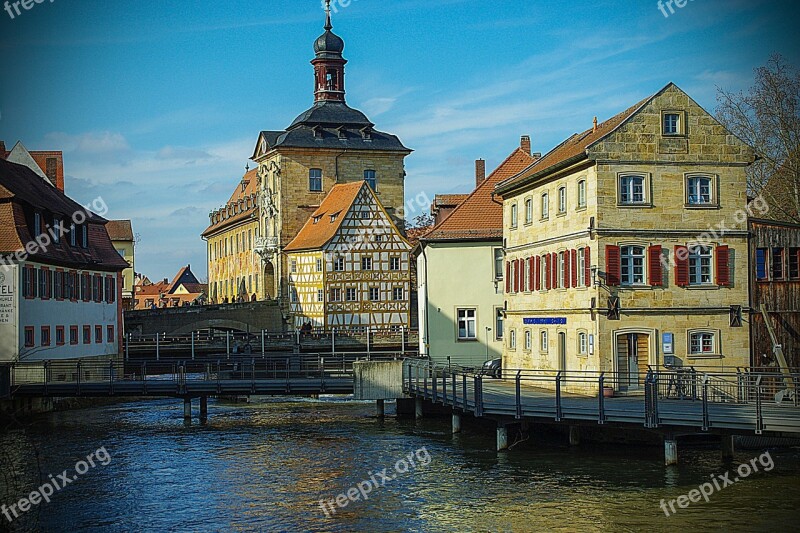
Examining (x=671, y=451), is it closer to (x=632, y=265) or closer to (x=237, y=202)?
(x=632, y=265)

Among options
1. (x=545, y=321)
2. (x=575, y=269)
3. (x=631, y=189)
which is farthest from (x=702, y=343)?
(x=545, y=321)

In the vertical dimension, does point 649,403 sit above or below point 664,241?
below

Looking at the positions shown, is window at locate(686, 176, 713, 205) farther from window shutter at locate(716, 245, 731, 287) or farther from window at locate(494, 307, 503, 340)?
window at locate(494, 307, 503, 340)

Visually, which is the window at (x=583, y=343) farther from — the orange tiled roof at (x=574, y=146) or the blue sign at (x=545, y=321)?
the orange tiled roof at (x=574, y=146)

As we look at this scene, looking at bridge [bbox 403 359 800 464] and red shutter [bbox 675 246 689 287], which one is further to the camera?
red shutter [bbox 675 246 689 287]

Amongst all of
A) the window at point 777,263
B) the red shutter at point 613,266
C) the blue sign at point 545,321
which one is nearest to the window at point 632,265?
the red shutter at point 613,266

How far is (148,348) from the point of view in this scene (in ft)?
194

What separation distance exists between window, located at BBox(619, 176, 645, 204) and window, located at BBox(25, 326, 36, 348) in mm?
22900

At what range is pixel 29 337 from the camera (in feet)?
144

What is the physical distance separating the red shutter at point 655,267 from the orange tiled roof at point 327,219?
3819 centimetres

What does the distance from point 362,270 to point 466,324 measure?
24135 millimetres

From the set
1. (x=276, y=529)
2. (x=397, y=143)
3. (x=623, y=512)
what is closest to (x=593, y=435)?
(x=623, y=512)

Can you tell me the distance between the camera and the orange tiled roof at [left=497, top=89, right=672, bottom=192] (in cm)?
3572

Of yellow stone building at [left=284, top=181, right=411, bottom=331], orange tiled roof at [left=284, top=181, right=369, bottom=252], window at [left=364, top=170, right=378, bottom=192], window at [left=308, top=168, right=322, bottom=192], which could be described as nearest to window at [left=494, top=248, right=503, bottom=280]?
yellow stone building at [left=284, top=181, right=411, bottom=331]
